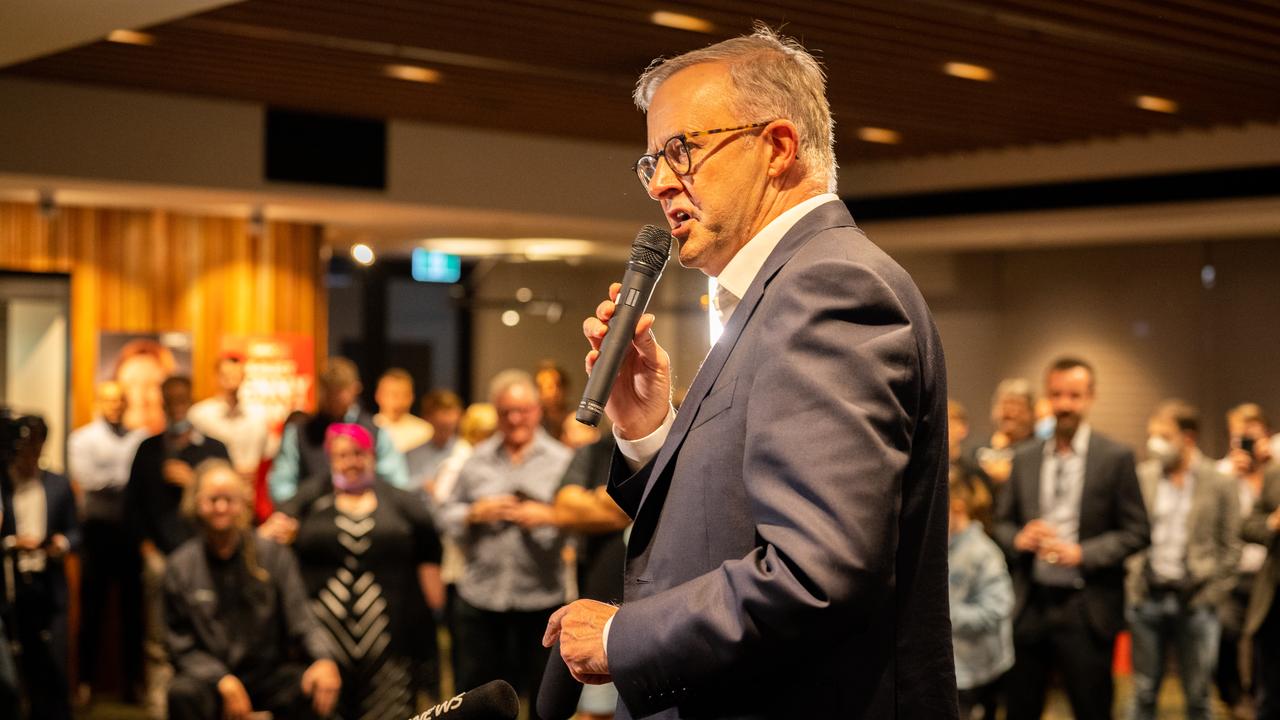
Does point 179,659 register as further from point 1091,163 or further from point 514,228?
point 1091,163

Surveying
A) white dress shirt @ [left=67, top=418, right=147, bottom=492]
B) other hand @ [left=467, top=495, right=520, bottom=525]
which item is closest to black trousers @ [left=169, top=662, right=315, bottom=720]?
other hand @ [left=467, top=495, right=520, bottom=525]

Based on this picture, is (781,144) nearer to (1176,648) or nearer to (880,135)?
(1176,648)

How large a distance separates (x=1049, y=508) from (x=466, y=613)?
98.6 inches

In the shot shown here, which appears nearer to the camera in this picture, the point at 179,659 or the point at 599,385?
the point at 599,385

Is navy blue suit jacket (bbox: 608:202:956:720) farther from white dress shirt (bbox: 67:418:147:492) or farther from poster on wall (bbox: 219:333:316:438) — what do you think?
poster on wall (bbox: 219:333:316:438)

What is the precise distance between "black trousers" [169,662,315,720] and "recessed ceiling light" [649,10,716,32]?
297cm

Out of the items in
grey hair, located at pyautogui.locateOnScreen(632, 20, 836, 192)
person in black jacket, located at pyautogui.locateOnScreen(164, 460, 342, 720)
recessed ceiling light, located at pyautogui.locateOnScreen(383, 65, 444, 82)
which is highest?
recessed ceiling light, located at pyautogui.locateOnScreen(383, 65, 444, 82)

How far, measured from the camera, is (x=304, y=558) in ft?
17.7

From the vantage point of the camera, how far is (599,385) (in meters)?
1.65

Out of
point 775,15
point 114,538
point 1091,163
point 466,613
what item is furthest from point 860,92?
point 114,538

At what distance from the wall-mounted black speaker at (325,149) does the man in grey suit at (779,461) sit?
698 cm

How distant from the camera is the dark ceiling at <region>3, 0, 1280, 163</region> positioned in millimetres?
5773

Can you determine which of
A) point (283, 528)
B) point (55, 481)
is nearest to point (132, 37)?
point (55, 481)

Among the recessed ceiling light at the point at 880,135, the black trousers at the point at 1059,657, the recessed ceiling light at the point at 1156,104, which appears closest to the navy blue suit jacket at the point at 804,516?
the black trousers at the point at 1059,657
